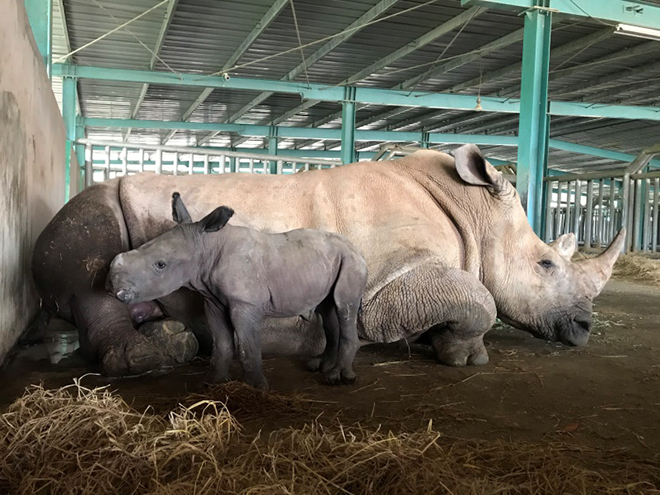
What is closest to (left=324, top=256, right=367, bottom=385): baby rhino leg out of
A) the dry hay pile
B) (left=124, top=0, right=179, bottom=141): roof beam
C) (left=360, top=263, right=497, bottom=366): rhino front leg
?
(left=360, top=263, right=497, bottom=366): rhino front leg

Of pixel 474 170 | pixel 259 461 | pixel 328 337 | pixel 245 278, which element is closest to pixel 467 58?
pixel 474 170

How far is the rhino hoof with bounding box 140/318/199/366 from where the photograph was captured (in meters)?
3.72

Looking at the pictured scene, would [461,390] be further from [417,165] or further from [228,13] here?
[228,13]

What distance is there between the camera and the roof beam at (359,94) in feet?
48.4

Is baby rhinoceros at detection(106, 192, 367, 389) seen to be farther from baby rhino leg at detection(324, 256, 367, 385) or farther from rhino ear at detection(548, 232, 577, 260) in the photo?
rhino ear at detection(548, 232, 577, 260)

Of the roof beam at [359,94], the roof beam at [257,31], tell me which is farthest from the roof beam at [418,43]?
the roof beam at [257,31]

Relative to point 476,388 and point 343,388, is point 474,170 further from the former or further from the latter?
point 343,388

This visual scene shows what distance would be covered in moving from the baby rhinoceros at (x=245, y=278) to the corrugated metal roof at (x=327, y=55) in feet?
26.4

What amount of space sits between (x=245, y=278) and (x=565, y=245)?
10.8 feet

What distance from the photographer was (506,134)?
2536 cm

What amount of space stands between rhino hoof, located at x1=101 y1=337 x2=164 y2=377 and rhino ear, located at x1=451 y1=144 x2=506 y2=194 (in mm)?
2648

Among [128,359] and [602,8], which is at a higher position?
[602,8]

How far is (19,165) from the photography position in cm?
394

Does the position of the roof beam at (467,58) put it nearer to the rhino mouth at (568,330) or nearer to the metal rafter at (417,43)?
the metal rafter at (417,43)
